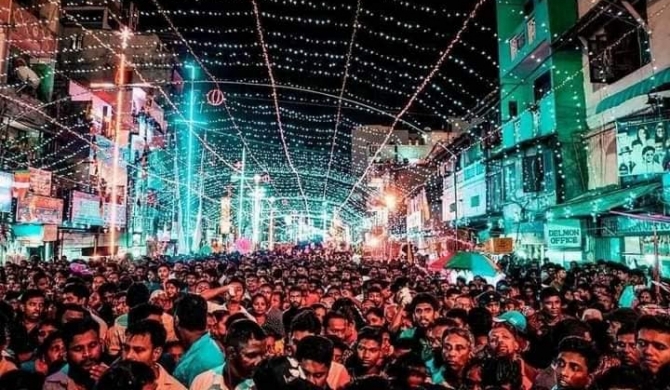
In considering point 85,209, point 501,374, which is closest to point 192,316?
point 501,374

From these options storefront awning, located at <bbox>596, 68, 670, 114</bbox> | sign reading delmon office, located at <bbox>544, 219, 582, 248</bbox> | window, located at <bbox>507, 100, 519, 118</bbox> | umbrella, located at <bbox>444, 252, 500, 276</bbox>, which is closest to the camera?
umbrella, located at <bbox>444, 252, 500, 276</bbox>

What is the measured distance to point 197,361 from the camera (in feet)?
14.4

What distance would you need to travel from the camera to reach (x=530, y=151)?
76.4 ft

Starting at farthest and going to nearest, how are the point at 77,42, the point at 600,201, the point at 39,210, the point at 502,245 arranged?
the point at 77,42
the point at 39,210
the point at 502,245
the point at 600,201

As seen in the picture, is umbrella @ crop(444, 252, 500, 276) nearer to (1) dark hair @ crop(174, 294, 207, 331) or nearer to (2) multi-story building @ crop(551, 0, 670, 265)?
(2) multi-story building @ crop(551, 0, 670, 265)

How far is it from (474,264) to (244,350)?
873cm

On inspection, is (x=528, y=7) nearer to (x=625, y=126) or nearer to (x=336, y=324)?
(x=625, y=126)

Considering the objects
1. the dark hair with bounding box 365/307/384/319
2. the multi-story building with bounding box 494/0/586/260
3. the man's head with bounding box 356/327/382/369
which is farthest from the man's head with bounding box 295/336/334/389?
the multi-story building with bounding box 494/0/586/260

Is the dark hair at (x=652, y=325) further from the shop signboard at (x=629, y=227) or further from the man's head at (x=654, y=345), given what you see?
the shop signboard at (x=629, y=227)

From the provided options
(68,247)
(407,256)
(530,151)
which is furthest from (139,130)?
(530,151)

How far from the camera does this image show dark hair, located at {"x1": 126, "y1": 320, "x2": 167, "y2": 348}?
4.19 m

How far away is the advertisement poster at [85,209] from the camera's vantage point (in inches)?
1020

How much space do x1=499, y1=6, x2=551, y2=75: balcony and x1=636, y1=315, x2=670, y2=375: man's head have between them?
1908 cm

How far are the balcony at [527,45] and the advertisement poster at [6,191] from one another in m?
20.0
